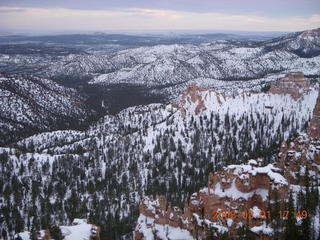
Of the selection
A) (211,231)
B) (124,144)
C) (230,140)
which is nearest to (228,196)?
(211,231)

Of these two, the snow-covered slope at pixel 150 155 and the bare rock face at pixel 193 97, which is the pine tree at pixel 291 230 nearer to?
the snow-covered slope at pixel 150 155

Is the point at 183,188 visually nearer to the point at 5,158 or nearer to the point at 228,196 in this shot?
the point at 228,196

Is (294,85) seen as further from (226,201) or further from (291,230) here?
(291,230)

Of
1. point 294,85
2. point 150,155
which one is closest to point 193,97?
point 294,85

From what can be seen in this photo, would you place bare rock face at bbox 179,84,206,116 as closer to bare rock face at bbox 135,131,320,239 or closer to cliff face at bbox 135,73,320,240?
cliff face at bbox 135,73,320,240
